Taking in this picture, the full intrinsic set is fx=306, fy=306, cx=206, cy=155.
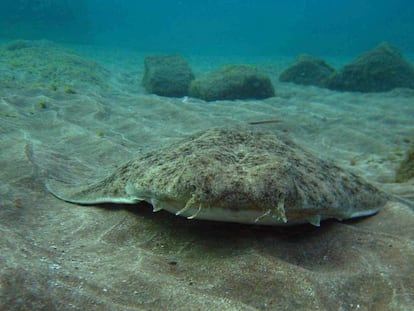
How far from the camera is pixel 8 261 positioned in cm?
194

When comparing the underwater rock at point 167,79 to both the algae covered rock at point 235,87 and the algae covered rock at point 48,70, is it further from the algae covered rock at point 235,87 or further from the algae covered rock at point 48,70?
the algae covered rock at point 48,70

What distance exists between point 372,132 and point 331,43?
54442mm

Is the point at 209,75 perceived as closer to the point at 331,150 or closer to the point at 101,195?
the point at 331,150

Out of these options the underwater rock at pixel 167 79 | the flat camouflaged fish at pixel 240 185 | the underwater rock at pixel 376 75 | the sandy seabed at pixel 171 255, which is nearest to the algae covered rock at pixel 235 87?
the underwater rock at pixel 167 79

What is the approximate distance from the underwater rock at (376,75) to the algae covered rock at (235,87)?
437cm

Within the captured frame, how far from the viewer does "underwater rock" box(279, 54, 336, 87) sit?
51.8ft

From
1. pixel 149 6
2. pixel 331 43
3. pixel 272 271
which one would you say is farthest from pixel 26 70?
pixel 149 6

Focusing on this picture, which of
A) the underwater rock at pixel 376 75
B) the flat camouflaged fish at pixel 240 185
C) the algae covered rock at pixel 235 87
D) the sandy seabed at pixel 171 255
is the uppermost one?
the underwater rock at pixel 376 75

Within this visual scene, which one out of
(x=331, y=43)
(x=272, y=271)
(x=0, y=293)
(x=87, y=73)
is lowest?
(x=272, y=271)

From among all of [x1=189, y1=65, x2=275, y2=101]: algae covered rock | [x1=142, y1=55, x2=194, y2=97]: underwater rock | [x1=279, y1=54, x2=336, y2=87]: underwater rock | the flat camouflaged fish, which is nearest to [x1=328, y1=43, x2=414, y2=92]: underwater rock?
[x1=279, y1=54, x2=336, y2=87]: underwater rock

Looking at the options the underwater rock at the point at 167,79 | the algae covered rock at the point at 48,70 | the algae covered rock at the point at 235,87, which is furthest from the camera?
the underwater rock at the point at 167,79

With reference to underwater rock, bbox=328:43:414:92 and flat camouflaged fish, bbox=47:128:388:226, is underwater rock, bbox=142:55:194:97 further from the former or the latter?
flat camouflaged fish, bbox=47:128:388:226

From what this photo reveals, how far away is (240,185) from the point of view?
214 cm

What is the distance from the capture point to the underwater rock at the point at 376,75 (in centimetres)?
1398
